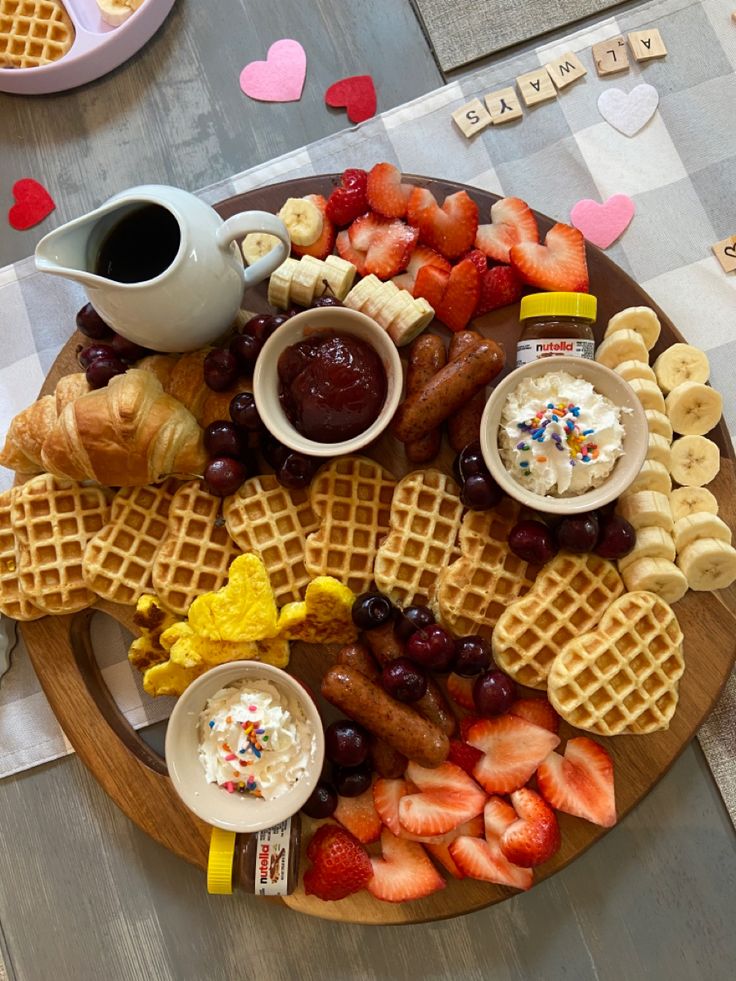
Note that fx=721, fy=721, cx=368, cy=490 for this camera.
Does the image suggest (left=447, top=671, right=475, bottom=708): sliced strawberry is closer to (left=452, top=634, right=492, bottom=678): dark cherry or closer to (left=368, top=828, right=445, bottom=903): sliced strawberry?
(left=452, top=634, right=492, bottom=678): dark cherry

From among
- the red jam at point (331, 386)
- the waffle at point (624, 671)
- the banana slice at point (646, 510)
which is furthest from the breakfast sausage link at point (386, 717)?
the banana slice at point (646, 510)

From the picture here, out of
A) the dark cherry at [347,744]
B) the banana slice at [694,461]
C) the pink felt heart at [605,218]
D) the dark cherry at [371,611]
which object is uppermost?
the pink felt heart at [605,218]

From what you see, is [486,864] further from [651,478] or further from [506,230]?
[506,230]

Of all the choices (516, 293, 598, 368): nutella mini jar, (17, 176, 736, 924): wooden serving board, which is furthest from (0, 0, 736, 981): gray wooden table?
(516, 293, 598, 368): nutella mini jar

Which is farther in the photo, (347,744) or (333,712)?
(333,712)

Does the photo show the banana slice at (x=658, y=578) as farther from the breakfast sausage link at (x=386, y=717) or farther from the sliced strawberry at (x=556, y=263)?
the sliced strawberry at (x=556, y=263)

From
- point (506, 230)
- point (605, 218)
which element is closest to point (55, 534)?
Result: point (506, 230)
